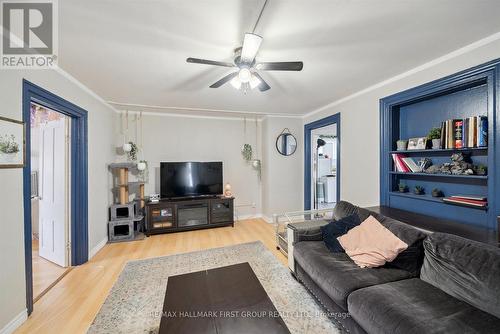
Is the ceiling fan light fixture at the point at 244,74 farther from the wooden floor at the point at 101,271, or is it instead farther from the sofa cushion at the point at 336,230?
the wooden floor at the point at 101,271

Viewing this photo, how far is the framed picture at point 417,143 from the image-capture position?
2.25 m

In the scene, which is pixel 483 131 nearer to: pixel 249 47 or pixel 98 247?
pixel 249 47

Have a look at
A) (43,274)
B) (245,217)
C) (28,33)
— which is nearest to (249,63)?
(28,33)

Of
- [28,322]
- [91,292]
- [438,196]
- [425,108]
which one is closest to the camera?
[28,322]

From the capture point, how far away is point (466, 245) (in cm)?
139

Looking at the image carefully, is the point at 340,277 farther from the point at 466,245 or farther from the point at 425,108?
the point at 425,108

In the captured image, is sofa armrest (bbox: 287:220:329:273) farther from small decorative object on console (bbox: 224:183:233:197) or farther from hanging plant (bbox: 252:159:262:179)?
hanging plant (bbox: 252:159:262:179)

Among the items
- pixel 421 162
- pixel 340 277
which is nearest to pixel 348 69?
pixel 421 162

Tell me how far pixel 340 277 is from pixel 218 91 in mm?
2620

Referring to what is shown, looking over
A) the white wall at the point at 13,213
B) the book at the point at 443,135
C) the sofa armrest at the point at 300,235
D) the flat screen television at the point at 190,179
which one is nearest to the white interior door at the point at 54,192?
the white wall at the point at 13,213

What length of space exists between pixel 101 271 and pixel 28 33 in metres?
2.49

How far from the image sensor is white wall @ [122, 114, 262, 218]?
4.09 meters

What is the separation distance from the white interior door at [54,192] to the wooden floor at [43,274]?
0.06 meters

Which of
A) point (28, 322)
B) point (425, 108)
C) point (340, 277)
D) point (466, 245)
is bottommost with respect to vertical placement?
point (28, 322)
